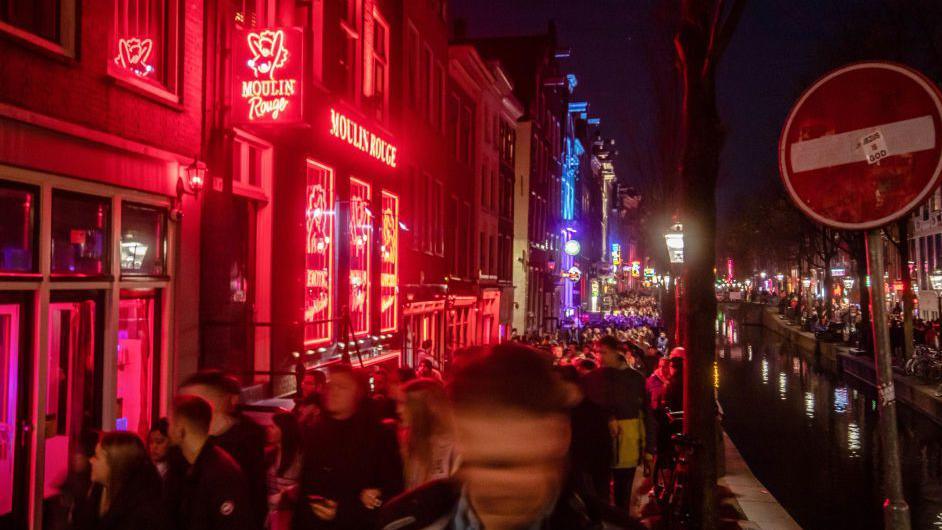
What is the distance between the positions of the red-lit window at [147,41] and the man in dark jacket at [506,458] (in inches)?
325

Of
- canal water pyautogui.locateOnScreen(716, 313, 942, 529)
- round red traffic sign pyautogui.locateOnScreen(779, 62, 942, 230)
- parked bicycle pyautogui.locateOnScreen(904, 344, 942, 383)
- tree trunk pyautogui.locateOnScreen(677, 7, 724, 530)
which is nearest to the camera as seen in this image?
round red traffic sign pyautogui.locateOnScreen(779, 62, 942, 230)

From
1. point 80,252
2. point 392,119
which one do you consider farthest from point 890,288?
point 80,252

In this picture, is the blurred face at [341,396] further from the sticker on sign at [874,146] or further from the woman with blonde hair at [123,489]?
the sticker on sign at [874,146]

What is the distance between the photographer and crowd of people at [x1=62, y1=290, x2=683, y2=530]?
2211mm

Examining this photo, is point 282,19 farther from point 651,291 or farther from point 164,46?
point 651,291

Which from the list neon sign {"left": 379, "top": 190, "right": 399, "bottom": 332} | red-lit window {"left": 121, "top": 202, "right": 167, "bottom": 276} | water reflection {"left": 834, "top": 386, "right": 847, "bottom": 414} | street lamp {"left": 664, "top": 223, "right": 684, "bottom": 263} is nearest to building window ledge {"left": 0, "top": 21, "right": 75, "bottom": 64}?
red-lit window {"left": 121, "top": 202, "right": 167, "bottom": 276}

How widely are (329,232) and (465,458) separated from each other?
44.1ft

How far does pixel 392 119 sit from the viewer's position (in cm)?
1961

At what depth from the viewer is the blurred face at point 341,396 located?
5598 millimetres

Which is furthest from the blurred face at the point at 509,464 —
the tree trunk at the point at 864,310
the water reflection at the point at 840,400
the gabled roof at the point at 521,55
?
the gabled roof at the point at 521,55

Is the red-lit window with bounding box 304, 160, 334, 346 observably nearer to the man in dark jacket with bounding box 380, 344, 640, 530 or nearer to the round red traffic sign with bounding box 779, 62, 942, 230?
the round red traffic sign with bounding box 779, 62, 942, 230

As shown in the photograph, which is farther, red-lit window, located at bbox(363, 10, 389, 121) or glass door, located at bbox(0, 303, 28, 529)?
red-lit window, located at bbox(363, 10, 389, 121)

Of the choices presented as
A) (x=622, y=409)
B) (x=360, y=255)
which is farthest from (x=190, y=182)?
(x=360, y=255)

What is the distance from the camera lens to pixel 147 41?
10023 mm
